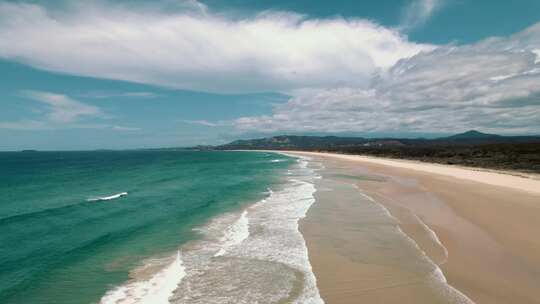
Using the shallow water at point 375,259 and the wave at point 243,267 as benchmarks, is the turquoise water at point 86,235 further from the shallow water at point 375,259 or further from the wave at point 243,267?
the shallow water at point 375,259

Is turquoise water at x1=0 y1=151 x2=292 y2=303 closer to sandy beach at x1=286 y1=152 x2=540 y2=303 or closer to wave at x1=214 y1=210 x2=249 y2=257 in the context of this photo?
wave at x1=214 y1=210 x2=249 y2=257

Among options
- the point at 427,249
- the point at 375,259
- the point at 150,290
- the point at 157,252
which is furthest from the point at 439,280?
the point at 157,252

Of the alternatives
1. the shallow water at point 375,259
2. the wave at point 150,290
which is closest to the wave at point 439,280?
the shallow water at point 375,259

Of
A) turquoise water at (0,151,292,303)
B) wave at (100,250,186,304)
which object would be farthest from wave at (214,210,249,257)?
wave at (100,250,186,304)

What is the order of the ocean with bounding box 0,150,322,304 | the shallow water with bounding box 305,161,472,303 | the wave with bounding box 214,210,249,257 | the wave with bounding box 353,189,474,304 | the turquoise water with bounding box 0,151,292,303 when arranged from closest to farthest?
the wave with bounding box 353,189,474,304 → the shallow water with bounding box 305,161,472,303 → the ocean with bounding box 0,150,322,304 → the turquoise water with bounding box 0,151,292,303 → the wave with bounding box 214,210,249,257

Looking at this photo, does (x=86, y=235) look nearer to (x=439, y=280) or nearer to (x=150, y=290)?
(x=150, y=290)

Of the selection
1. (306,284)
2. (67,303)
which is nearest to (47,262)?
(67,303)

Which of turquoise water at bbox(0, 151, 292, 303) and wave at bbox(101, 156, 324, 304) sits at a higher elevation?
wave at bbox(101, 156, 324, 304)
